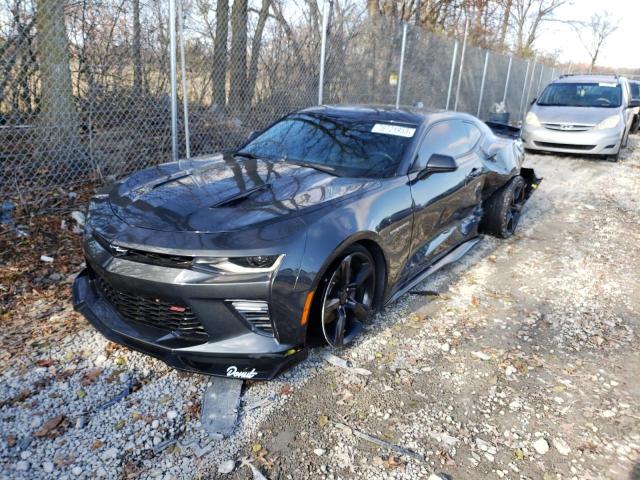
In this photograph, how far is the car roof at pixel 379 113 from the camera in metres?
3.72

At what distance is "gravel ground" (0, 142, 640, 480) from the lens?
2102 millimetres

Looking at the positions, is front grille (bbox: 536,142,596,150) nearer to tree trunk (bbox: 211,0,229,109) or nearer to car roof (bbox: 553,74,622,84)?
car roof (bbox: 553,74,622,84)

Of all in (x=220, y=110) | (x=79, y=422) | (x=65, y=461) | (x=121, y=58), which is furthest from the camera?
(x=220, y=110)

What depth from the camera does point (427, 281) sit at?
4102mm

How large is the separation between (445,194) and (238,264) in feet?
6.86

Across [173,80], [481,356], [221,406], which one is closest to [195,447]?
[221,406]

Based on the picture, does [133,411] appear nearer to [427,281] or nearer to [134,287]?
[134,287]

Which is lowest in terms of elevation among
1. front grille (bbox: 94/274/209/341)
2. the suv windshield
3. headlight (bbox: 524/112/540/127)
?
front grille (bbox: 94/274/209/341)

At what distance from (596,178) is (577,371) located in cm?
705

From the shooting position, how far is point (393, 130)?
3576 millimetres

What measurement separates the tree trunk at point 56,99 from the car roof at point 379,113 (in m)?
2.56

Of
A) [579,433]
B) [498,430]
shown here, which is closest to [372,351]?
[498,430]

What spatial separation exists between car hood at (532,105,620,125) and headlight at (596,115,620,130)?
7 cm

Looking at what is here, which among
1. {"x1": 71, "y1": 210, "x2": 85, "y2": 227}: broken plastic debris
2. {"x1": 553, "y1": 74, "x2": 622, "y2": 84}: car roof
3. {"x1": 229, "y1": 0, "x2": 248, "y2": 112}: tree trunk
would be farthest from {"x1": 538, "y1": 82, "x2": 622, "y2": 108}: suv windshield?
{"x1": 71, "y1": 210, "x2": 85, "y2": 227}: broken plastic debris
